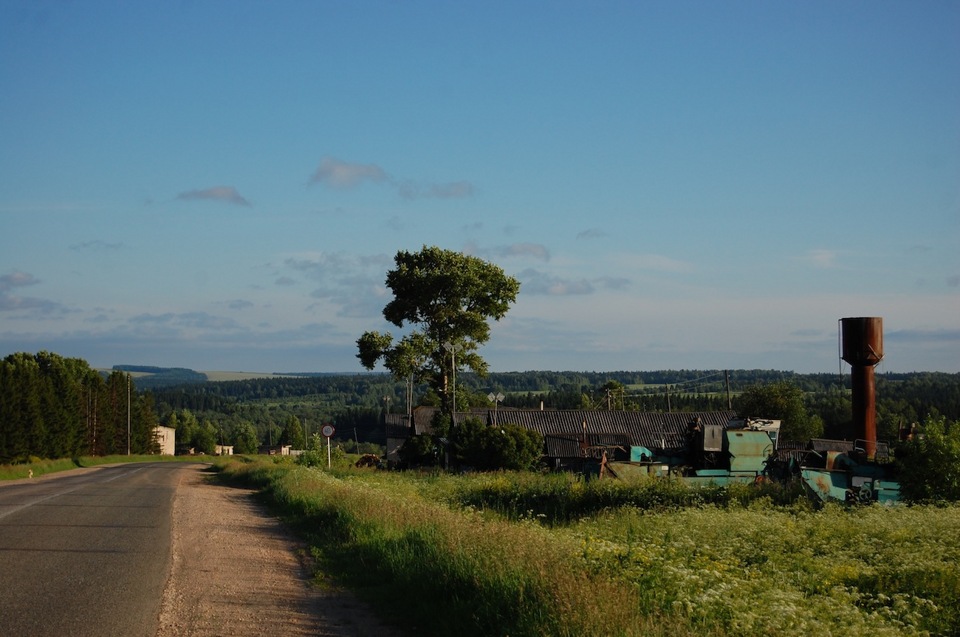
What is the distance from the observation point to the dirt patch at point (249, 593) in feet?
31.2

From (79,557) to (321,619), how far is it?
5872 millimetres

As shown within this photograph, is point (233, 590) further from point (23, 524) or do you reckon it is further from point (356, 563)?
point (23, 524)

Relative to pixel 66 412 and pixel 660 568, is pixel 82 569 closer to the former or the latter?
pixel 660 568

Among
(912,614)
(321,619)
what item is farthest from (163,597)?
(912,614)

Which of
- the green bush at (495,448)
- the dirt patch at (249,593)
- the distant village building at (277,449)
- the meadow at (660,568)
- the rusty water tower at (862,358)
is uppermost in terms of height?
the rusty water tower at (862,358)

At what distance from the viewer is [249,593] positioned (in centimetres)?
1140

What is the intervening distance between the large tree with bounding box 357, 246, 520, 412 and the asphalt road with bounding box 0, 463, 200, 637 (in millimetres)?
30958

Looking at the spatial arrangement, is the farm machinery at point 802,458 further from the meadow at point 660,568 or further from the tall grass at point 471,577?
the tall grass at point 471,577

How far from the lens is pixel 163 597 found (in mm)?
10914

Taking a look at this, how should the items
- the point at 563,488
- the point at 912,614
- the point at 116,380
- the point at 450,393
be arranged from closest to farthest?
the point at 912,614 < the point at 563,488 < the point at 450,393 < the point at 116,380

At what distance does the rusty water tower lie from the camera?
94.5ft

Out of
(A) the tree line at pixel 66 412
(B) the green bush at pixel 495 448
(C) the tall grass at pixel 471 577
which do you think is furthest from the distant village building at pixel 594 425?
(C) the tall grass at pixel 471 577

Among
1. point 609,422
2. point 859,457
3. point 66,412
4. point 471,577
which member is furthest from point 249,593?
point 66,412

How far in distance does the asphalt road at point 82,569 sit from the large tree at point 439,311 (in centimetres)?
3096
